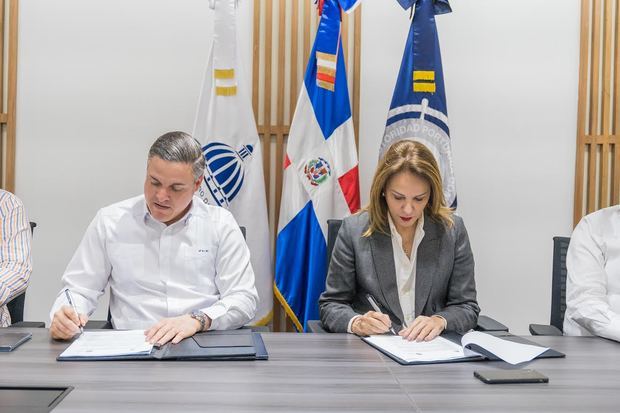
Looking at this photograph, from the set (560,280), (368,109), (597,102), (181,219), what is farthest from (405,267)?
(597,102)

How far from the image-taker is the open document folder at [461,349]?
157 centimetres

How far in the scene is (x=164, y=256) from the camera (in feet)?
7.25

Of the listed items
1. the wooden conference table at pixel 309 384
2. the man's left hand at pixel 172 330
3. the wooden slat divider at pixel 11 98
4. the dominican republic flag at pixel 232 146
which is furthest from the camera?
the wooden slat divider at pixel 11 98

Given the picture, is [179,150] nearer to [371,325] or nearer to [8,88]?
[371,325]

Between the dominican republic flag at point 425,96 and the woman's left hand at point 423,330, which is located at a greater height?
the dominican republic flag at point 425,96

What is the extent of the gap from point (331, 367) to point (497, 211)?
2.34 m

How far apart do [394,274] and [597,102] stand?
209cm

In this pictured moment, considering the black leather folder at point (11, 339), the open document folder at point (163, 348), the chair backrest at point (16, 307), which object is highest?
the open document folder at point (163, 348)

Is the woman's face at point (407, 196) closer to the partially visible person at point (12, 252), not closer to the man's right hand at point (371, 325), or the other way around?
the man's right hand at point (371, 325)

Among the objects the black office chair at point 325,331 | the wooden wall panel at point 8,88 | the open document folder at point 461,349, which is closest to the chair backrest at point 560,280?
the black office chair at point 325,331

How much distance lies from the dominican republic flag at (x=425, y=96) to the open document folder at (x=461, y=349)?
1500 millimetres

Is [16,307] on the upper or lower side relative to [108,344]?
lower

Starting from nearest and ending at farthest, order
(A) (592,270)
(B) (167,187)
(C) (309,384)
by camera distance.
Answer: (C) (309,384), (B) (167,187), (A) (592,270)

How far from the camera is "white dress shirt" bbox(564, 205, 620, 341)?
222 centimetres
